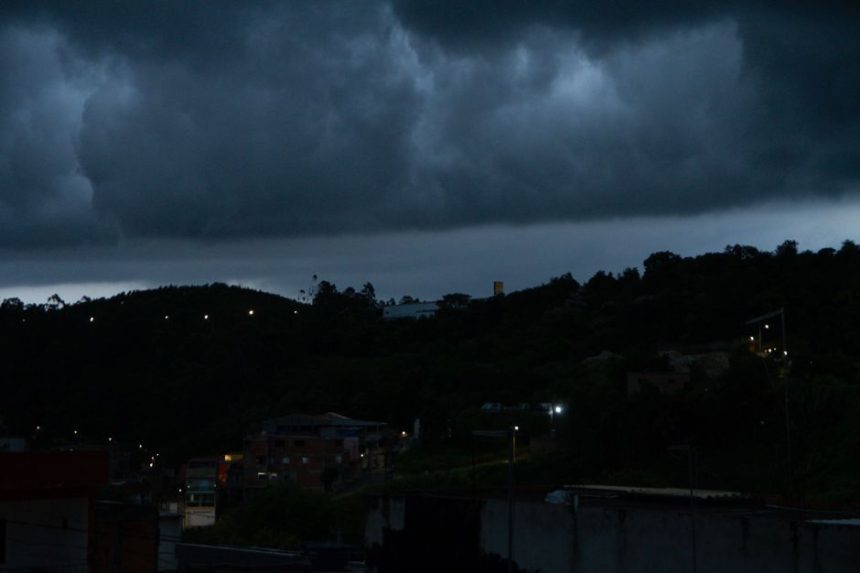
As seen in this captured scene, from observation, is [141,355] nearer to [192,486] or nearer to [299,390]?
[299,390]

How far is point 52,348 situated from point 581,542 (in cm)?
9157

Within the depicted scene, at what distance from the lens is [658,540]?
20.5 m

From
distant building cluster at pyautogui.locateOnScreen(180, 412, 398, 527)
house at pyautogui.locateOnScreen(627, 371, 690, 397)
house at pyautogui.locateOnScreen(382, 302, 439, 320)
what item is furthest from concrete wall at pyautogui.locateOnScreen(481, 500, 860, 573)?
house at pyautogui.locateOnScreen(382, 302, 439, 320)

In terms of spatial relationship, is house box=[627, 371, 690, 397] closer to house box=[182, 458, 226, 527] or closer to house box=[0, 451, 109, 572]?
house box=[182, 458, 226, 527]

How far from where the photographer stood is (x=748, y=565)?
19.2 m

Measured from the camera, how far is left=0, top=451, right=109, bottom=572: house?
1686 cm

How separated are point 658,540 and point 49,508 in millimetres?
10585

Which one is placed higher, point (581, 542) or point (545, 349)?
point (545, 349)

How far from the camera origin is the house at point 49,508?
55.3ft

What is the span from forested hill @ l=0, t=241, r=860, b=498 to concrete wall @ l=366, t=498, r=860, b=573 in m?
26.2

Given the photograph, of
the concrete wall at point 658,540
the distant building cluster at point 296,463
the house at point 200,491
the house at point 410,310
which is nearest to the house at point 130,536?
the concrete wall at point 658,540

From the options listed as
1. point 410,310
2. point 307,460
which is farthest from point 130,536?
point 410,310

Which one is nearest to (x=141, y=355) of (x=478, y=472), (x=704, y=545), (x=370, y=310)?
(x=370, y=310)

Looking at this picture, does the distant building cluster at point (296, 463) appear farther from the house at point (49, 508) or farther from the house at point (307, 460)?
the house at point (49, 508)
